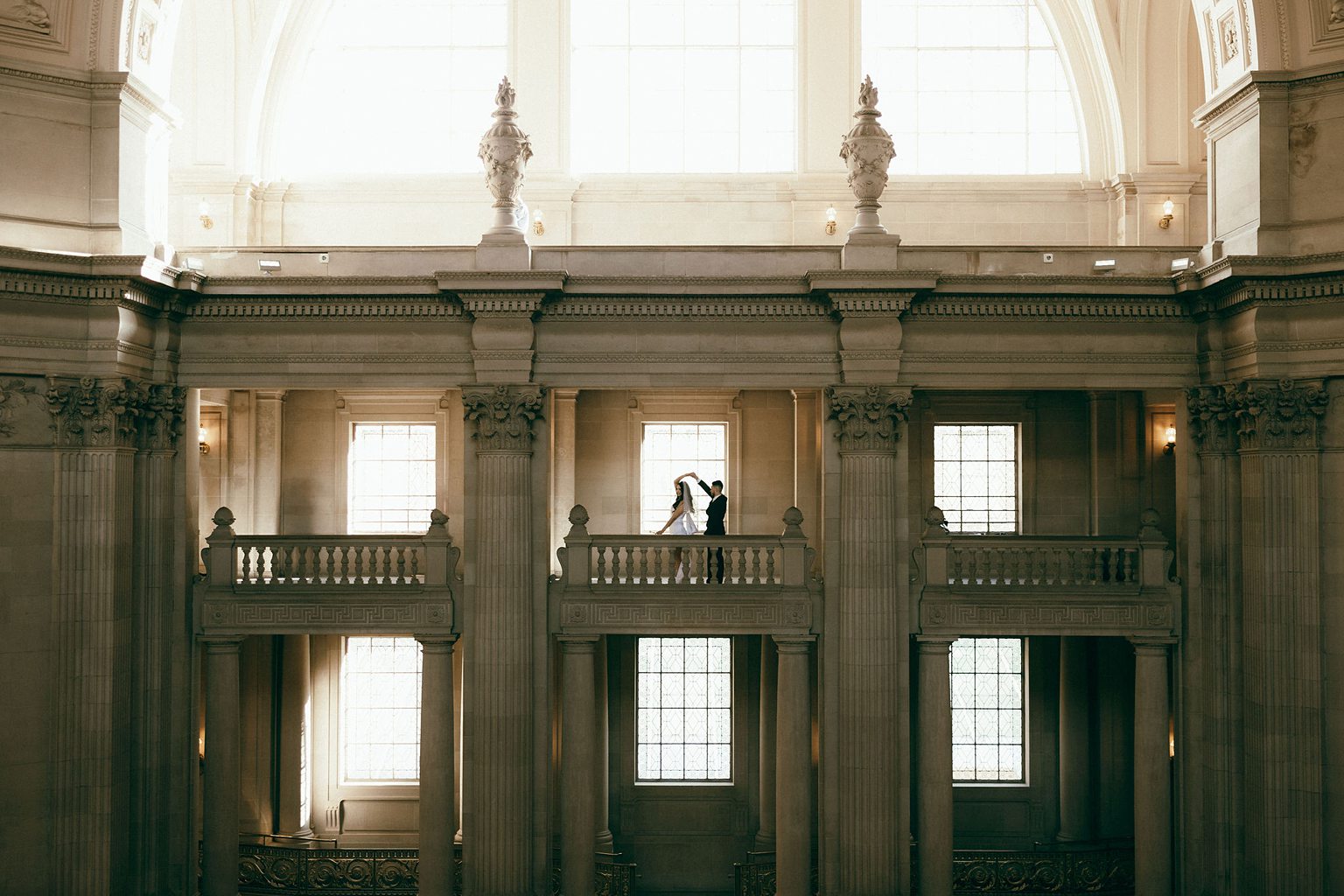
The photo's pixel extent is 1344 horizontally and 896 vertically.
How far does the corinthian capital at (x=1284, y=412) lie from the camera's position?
14.5m

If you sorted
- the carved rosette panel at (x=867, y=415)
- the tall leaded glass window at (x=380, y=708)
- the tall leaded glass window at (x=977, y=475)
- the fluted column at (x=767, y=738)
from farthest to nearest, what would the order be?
1. the tall leaded glass window at (x=380, y=708)
2. the tall leaded glass window at (x=977, y=475)
3. the fluted column at (x=767, y=738)
4. the carved rosette panel at (x=867, y=415)

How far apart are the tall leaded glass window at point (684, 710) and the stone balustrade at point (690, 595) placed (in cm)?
461

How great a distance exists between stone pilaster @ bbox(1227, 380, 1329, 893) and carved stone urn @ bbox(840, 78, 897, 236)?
5637 millimetres

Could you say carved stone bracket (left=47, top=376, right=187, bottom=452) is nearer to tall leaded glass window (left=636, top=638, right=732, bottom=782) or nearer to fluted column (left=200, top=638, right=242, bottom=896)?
fluted column (left=200, top=638, right=242, bottom=896)

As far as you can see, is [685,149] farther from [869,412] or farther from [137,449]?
[137,449]

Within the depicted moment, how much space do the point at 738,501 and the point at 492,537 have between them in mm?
5929

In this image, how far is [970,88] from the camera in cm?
2184

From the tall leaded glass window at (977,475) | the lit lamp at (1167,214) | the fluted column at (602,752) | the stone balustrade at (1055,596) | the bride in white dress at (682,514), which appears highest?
the lit lamp at (1167,214)

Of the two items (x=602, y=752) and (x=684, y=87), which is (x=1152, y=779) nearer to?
(x=602, y=752)

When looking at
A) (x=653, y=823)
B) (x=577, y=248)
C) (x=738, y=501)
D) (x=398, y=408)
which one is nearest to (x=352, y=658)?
(x=398, y=408)

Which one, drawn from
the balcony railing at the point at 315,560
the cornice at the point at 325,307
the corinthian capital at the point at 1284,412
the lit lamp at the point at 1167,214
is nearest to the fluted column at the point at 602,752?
the balcony railing at the point at 315,560

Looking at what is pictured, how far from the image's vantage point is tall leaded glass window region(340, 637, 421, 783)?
20891mm

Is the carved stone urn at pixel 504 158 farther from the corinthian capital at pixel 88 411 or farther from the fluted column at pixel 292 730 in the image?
the fluted column at pixel 292 730

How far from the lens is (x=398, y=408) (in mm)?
20641
